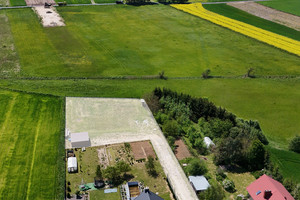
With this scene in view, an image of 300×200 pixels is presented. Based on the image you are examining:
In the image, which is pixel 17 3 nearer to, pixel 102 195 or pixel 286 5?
pixel 102 195

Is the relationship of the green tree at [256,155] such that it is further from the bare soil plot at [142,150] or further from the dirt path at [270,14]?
the dirt path at [270,14]

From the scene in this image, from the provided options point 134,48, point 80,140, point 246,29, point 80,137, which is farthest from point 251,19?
point 80,140

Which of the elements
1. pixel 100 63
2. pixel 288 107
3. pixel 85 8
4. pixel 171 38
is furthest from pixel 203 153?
pixel 85 8

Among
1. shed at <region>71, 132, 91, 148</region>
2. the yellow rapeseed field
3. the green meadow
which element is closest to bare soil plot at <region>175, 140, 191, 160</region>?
the green meadow

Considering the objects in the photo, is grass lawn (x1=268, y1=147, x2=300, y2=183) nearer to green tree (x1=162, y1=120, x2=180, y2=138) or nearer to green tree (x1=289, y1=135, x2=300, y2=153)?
green tree (x1=289, y1=135, x2=300, y2=153)

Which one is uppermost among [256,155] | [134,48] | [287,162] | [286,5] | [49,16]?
[286,5]

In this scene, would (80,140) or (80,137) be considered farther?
(80,137)

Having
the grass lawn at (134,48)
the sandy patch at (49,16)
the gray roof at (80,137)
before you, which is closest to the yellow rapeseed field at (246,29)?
the grass lawn at (134,48)
